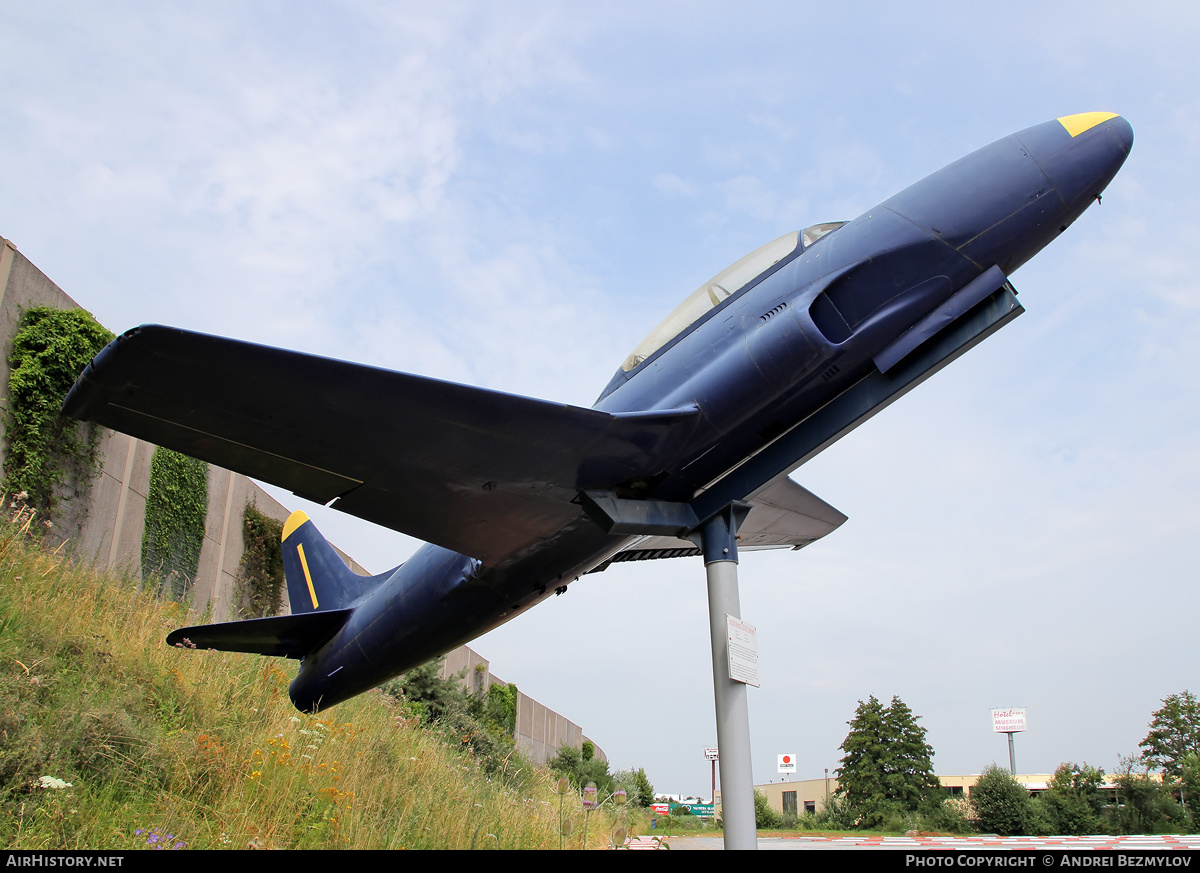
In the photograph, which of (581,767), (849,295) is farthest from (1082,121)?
(581,767)

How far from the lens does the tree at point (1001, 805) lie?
2389 cm

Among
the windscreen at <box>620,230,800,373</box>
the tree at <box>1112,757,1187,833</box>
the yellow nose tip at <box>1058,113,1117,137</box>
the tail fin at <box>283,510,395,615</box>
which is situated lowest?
the tree at <box>1112,757,1187,833</box>

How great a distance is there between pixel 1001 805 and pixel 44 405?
1105 inches

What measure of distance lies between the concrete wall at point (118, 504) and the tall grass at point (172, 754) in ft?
4.02

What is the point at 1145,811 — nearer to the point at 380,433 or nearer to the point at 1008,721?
the point at 380,433

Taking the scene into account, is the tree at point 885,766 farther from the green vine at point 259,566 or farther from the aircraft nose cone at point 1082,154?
the aircraft nose cone at point 1082,154

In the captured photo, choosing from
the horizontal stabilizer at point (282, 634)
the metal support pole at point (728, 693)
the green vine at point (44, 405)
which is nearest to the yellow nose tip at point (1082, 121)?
the metal support pole at point (728, 693)

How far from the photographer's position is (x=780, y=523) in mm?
7555

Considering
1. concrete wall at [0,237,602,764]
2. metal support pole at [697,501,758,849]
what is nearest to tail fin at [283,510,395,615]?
concrete wall at [0,237,602,764]

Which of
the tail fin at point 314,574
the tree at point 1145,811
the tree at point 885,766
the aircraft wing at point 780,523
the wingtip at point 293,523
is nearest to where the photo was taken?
the aircraft wing at point 780,523

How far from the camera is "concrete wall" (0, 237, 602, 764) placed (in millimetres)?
9773

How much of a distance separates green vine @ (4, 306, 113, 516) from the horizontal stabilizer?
15.7ft

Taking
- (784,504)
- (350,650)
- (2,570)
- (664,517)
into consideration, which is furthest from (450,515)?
(2,570)

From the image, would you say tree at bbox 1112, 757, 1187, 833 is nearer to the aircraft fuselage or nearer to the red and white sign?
the aircraft fuselage
